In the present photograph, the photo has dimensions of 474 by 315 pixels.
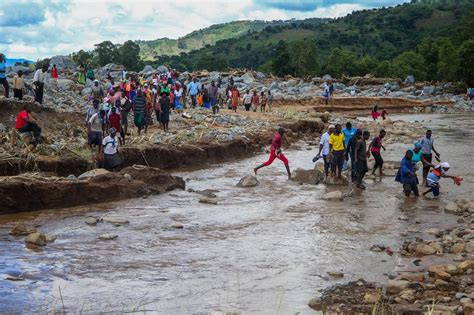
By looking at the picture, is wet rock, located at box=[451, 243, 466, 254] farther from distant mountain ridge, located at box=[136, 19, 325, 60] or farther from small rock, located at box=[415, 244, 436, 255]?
distant mountain ridge, located at box=[136, 19, 325, 60]

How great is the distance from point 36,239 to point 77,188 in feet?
11.1

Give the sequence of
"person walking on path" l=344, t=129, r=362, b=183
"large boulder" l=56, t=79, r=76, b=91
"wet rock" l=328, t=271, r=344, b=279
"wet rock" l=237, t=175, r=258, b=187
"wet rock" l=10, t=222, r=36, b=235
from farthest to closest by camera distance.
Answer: "large boulder" l=56, t=79, r=76, b=91 < "wet rock" l=237, t=175, r=258, b=187 < "person walking on path" l=344, t=129, r=362, b=183 < "wet rock" l=10, t=222, r=36, b=235 < "wet rock" l=328, t=271, r=344, b=279

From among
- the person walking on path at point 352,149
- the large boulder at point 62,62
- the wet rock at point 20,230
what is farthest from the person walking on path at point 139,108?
the large boulder at point 62,62

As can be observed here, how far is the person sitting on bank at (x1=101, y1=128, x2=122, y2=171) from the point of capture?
15039 mm

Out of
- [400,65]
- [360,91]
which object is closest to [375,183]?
[360,91]

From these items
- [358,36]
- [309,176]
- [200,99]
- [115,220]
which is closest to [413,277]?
[115,220]

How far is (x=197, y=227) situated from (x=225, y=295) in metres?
3.87

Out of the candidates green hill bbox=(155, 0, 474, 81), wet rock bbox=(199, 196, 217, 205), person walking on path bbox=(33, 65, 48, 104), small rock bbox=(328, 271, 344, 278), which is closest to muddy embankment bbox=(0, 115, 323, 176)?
wet rock bbox=(199, 196, 217, 205)

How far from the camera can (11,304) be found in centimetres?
770

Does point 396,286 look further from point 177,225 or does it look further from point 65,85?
point 65,85

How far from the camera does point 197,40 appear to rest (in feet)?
558

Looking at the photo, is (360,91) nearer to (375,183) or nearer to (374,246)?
(375,183)

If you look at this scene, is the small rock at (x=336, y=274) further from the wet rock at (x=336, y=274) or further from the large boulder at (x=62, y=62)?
the large boulder at (x=62, y=62)

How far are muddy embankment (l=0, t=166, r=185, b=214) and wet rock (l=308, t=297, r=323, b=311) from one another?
744 cm
